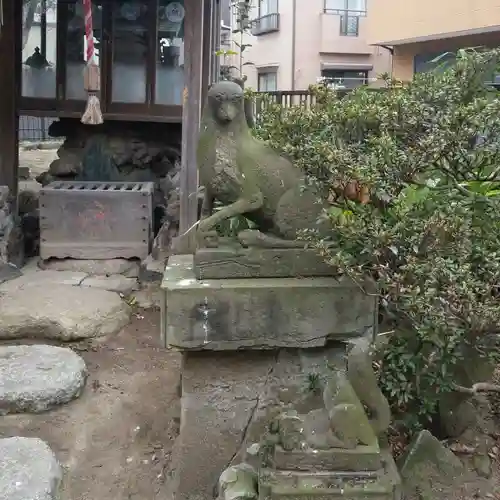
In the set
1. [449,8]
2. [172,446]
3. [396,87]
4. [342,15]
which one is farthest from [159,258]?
[342,15]

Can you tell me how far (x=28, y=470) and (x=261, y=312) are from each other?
5.06 ft

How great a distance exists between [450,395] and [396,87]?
5.44ft

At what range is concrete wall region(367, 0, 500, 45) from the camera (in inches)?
507

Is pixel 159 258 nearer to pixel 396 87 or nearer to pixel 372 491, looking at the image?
pixel 396 87

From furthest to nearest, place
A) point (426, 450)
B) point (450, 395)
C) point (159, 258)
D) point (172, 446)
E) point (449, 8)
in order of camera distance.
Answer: point (449, 8) < point (159, 258) < point (172, 446) < point (450, 395) < point (426, 450)

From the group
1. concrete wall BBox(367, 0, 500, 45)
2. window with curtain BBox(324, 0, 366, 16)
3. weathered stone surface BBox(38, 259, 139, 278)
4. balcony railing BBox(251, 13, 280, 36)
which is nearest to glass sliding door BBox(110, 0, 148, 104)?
weathered stone surface BBox(38, 259, 139, 278)

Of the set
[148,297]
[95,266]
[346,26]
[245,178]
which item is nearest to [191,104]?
[148,297]

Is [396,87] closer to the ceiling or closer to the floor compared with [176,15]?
closer to the floor

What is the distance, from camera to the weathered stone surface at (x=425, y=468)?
130 inches

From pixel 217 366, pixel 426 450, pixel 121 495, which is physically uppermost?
pixel 217 366

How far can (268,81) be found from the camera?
21266 mm

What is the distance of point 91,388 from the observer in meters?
5.11

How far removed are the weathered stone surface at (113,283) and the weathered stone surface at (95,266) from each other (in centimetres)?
13

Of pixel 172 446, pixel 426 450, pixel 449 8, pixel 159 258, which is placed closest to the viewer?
pixel 426 450
